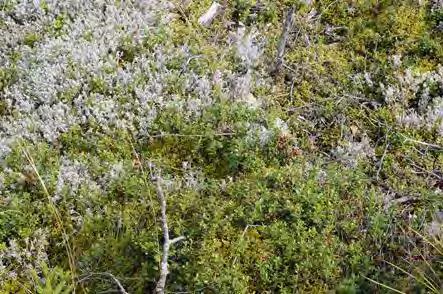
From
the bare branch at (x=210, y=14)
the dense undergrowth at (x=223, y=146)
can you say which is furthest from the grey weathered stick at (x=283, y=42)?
the bare branch at (x=210, y=14)

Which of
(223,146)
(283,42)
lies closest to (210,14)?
(283,42)

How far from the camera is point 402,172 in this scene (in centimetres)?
514

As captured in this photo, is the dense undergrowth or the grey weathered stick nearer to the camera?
the dense undergrowth

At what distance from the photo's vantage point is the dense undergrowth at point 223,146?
4387 millimetres

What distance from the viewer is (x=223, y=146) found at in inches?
208

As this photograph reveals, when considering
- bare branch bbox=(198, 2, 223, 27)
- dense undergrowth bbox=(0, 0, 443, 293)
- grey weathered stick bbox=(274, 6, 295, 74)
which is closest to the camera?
dense undergrowth bbox=(0, 0, 443, 293)

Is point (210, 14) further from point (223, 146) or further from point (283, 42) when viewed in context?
point (223, 146)

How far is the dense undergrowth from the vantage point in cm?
439

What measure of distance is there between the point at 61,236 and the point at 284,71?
2.90 meters

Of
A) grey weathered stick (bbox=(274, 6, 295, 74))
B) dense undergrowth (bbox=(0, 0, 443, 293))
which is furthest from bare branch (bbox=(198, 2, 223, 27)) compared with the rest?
grey weathered stick (bbox=(274, 6, 295, 74))

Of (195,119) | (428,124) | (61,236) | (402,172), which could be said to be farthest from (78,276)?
(428,124)

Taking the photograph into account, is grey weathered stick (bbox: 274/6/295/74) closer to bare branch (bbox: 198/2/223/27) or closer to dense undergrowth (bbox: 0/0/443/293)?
dense undergrowth (bbox: 0/0/443/293)

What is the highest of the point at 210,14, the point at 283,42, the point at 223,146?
the point at 210,14

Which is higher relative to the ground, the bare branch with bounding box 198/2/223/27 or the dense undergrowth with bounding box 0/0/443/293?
the bare branch with bounding box 198/2/223/27
